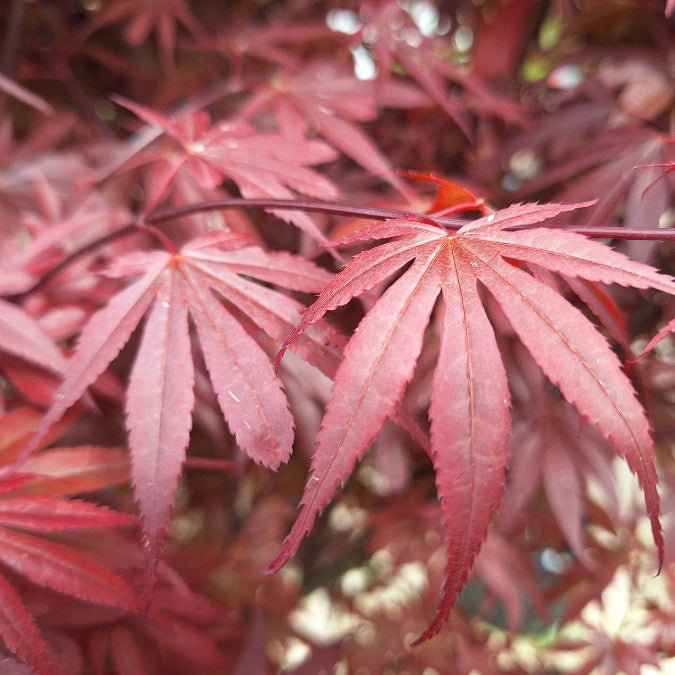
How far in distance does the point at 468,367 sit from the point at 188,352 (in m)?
0.20

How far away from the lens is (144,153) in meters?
0.82

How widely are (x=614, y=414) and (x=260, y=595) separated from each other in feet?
3.22

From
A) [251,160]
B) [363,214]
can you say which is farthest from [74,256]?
[363,214]

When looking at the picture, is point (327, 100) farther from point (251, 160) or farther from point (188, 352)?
point (188, 352)

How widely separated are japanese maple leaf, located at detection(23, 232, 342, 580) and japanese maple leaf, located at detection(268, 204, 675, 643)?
70 millimetres

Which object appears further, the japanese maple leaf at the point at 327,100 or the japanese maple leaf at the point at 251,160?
the japanese maple leaf at the point at 327,100

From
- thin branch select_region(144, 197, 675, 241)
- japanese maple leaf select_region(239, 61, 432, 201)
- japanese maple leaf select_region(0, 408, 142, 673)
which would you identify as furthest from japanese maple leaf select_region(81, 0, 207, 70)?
japanese maple leaf select_region(0, 408, 142, 673)

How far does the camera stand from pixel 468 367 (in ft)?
1.13

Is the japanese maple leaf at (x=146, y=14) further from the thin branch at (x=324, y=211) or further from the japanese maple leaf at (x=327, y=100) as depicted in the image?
the thin branch at (x=324, y=211)

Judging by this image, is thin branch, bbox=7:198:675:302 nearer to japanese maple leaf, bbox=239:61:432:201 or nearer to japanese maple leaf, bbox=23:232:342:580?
japanese maple leaf, bbox=23:232:342:580

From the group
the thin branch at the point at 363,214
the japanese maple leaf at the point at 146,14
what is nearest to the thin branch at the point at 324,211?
the thin branch at the point at 363,214

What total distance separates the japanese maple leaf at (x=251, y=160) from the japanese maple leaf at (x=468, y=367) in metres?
0.13

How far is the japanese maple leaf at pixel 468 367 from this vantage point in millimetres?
317

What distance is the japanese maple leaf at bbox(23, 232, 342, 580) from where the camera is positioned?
381 millimetres
